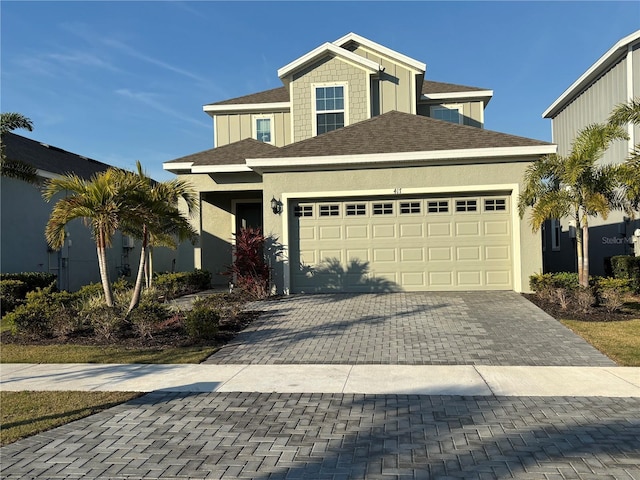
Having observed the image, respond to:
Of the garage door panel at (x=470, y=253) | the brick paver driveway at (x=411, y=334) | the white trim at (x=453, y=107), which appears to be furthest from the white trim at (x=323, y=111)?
the brick paver driveway at (x=411, y=334)

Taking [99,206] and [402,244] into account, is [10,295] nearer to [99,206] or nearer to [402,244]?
[99,206]

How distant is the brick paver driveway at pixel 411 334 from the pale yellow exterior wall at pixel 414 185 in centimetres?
146

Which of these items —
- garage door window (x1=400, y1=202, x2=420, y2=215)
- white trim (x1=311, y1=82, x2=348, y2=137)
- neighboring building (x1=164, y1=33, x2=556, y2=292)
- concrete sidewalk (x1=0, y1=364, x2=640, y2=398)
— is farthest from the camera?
white trim (x1=311, y1=82, x2=348, y2=137)

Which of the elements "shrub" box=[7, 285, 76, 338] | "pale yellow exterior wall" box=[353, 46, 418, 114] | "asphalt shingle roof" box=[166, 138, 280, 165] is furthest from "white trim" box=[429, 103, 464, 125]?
"shrub" box=[7, 285, 76, 338]

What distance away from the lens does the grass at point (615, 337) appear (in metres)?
7.77

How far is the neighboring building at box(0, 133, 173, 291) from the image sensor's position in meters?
16.0

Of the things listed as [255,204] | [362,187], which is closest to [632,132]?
[362,187]

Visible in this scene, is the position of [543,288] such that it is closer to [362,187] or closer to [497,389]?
[362,187]

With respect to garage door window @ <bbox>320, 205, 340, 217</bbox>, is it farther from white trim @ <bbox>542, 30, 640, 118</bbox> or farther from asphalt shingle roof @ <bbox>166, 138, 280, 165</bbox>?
white trim @ <bbox>542, 30, 640, 118</bbox>

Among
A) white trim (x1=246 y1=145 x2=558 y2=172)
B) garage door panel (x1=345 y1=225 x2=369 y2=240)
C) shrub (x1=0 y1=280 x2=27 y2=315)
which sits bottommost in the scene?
shrub (x1=0 y1=280 x2=27 y2=315)

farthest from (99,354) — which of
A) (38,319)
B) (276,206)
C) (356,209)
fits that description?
(356,209)

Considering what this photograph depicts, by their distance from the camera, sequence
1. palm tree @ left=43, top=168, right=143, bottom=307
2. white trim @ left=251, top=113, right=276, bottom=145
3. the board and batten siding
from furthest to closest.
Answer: white trim @ left=251, top=113, right=276, bottom=145 < the board and batten siding < palm tree @ left=43, top=168, right=143, bottom=307

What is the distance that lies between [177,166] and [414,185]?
886cm

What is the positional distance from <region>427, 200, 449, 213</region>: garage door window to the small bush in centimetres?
760
